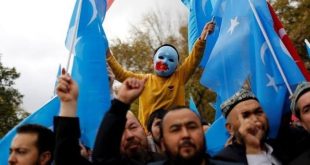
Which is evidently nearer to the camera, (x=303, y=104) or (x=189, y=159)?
(x=189, y=159)

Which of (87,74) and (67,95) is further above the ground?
(87,74)

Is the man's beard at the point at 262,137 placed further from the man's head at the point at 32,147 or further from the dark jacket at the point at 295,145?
the man's head at the point at 32,147

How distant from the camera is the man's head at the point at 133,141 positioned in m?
4.06

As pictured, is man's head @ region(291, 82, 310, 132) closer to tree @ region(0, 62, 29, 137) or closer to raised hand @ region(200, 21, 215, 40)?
raised hand @ region(200, 21, 215, 40)

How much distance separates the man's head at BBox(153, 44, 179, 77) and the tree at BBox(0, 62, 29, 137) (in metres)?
25.6

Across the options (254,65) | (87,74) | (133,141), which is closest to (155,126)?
(133,141)

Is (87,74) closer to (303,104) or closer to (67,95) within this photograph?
(67,95)

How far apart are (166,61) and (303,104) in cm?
229

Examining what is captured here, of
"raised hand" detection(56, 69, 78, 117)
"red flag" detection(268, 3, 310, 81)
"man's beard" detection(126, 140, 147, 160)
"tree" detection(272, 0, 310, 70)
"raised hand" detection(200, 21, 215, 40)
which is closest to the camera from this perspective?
"raised hand" detection(56, 69, 78, 117)

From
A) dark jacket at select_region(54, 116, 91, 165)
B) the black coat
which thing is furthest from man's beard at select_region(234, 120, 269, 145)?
dark jacket at select_region(54, 116, 91, 165)

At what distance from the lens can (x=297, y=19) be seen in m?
18.8

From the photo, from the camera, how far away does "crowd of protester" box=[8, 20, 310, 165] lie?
3.24 metres

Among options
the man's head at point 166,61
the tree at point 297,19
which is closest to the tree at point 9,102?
the tree at point 297,19

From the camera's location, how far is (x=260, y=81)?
441cm
